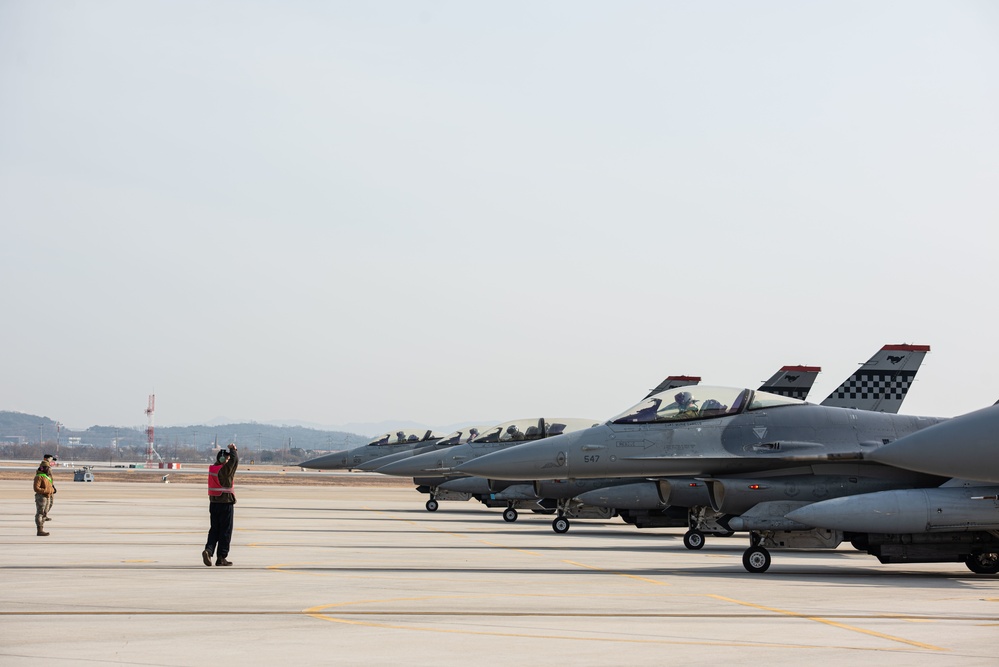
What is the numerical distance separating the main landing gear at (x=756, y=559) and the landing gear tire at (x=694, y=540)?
5134 mm

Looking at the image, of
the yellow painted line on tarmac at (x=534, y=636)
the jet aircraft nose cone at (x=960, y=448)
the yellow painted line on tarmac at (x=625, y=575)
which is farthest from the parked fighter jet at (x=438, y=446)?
the yellow painted line on tarmac at (x=534, y=636)

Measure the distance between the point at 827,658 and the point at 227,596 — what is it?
6306 mm

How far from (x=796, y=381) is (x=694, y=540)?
12648 mm

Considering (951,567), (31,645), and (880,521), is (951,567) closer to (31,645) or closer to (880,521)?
(880,521)

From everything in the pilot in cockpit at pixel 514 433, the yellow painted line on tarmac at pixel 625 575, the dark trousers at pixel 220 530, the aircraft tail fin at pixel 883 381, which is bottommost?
the yellow painted line on tarmac at pixel 625 575

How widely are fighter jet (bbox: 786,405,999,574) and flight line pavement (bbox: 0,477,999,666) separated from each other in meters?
0.55

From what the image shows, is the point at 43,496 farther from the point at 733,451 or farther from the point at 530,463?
the point at 733,451

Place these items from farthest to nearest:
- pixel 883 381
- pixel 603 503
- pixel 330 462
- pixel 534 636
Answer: pixel 330 462
pixel 883 381
pixel 603 503
pixel 534 636

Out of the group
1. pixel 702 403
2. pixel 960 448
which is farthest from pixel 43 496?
pixel 960 448

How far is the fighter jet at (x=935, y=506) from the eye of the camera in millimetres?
15156

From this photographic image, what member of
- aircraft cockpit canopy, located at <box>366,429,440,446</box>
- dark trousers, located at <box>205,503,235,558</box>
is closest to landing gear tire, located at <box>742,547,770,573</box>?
dark trousers, located at <box>205,503,235,558</box>

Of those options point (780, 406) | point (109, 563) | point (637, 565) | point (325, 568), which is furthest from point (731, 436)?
point (109, 563)

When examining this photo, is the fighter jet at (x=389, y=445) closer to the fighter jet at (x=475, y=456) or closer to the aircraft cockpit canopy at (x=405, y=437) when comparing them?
the aircraft cockpit canopy at (x=405, y=437)

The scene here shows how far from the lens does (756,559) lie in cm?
1695
